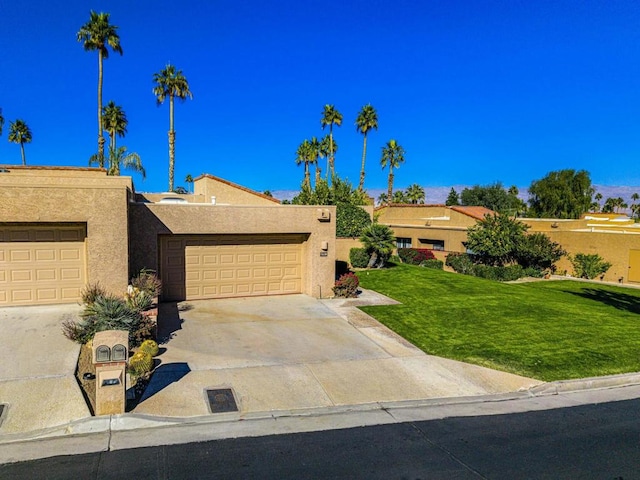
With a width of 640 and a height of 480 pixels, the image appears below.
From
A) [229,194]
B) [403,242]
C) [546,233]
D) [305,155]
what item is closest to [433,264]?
[403,242]

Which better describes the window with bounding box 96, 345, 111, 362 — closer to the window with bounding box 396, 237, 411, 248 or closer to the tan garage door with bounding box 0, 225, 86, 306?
the tan garage door with bounding box 0, 225, 86, 306

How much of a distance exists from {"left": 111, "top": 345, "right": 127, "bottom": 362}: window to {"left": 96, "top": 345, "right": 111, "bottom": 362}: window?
0.26 ft

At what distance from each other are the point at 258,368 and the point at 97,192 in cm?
709

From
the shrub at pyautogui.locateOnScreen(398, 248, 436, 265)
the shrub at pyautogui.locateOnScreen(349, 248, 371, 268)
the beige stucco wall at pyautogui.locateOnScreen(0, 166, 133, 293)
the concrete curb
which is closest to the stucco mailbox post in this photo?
the concrete curb

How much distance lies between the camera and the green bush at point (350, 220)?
30.8 meters

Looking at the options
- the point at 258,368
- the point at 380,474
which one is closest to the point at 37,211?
the point at 258,368

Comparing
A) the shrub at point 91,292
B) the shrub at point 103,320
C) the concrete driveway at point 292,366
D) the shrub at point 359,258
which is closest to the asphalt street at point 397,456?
the concrete driveway at point 292,366

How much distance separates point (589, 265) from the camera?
106ft

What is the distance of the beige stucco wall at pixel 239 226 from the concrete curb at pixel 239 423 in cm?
805

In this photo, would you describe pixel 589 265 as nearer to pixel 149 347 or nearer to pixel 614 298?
pixel 614 298

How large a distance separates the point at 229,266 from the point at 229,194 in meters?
10.9

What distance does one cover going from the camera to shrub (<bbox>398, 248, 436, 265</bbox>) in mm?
34250

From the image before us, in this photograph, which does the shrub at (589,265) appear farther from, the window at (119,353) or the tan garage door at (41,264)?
the window at (119,353)

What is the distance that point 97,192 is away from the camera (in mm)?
13031
